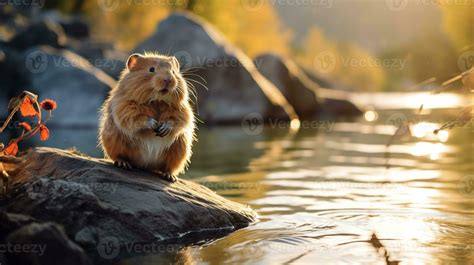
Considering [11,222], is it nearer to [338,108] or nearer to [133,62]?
[133,62]

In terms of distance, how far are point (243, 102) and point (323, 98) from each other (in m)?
7.69

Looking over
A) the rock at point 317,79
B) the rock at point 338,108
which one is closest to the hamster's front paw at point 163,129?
the rock at point 338,108

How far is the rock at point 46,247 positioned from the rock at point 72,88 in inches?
729

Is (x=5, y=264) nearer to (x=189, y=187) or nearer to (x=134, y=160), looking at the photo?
(x=134, y=160)

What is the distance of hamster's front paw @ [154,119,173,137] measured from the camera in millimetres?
7117

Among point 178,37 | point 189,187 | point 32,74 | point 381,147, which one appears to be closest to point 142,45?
point 178,37

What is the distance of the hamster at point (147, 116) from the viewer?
284 inches

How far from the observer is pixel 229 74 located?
2636cm

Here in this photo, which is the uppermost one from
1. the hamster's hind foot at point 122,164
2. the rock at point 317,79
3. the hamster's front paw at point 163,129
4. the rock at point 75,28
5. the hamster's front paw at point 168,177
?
the rock at point 75,28

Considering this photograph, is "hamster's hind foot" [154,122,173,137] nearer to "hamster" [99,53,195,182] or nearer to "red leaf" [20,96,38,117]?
"hamster" [99,53,195,182]

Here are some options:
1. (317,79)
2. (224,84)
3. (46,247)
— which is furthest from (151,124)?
(317,79)

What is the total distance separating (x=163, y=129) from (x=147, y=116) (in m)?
0.27

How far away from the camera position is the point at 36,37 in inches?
1403

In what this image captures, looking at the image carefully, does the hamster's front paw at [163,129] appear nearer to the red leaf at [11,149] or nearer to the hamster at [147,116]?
the hamster at [147,116]
